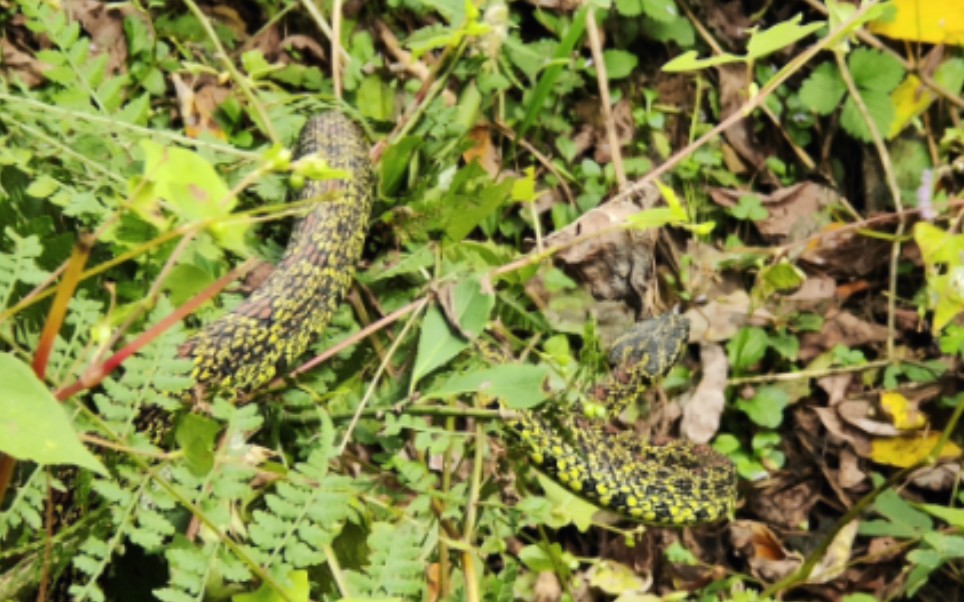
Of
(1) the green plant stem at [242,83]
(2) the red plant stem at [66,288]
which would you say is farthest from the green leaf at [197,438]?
(1) the green plant stem at [242,83]

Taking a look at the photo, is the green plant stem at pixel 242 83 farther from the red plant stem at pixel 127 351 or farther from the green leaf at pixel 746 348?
the red plant stem at pixel 127 351

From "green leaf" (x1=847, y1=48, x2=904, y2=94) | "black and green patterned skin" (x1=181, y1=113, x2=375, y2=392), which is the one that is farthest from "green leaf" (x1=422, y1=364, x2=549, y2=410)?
"green leaf" (x1=847, y1=48, x2=904, y2=94)

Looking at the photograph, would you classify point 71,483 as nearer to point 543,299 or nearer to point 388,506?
point 388,506

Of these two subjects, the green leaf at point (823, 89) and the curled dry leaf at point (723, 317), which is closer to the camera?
the curled dry leaf at point (723, 317)

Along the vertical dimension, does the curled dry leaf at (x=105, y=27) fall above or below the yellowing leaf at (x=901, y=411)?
above

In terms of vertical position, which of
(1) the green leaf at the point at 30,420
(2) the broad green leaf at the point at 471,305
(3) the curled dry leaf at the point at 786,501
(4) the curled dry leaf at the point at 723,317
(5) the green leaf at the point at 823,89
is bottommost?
(3) the curled dry leaf at the point at 786,501

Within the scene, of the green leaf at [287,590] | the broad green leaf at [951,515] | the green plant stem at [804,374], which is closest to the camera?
the green leaf at [287,590]

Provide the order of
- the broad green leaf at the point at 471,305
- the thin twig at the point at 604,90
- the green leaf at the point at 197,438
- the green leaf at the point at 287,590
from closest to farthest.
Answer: the green leaf at the point at 197,438 → the green leaf at the point at 287,590 → the broad green leaf at the point at 471,305 → the thin twig at the point at 604,90
